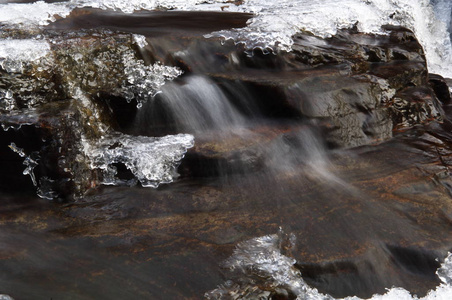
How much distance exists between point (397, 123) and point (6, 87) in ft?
12.0

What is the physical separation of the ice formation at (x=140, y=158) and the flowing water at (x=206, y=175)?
0.04 ft

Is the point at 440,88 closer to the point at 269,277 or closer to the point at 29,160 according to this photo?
the point at 269,277

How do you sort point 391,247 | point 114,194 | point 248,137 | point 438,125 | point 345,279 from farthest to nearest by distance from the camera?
point 438,125, point 248,137, point 114,194, point 391,247, point 345,279

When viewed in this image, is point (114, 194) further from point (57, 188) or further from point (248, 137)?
point (248, 137)

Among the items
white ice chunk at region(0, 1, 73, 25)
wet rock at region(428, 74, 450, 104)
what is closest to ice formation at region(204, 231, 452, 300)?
wet rock at region(428, 74, 450, 104)

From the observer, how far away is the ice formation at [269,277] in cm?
280

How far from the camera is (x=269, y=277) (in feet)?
9.57

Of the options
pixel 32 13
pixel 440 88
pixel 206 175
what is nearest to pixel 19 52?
pixel 32 13

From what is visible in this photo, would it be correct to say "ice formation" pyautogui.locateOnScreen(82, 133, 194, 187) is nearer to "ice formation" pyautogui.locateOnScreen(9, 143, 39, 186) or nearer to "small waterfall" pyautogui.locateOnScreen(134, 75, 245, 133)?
"small waterfall" pyautogui.locateOnScreen(134, 75, 245, 133)

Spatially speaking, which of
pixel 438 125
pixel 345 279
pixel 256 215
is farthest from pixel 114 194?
pixel 438 125

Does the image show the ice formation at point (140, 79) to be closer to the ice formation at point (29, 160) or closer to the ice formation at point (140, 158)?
the ice formation at point (140, 158)

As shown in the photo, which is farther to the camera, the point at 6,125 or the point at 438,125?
the point at 438,125

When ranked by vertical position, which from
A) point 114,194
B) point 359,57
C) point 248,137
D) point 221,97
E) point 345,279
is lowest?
point 345,279

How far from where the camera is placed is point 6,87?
3.62 m
